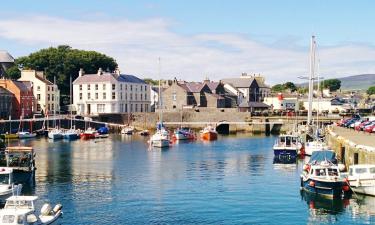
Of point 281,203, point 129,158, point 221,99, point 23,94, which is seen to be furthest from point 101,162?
point 221,99

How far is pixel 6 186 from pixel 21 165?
1046cm

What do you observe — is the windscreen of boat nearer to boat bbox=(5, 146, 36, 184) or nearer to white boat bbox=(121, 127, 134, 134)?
boat bbox=(5, 146, 36, 184)

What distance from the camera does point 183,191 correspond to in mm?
49406

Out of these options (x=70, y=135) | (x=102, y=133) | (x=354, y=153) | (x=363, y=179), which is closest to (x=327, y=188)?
(x=363, y=179)

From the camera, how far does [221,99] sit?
154000 millimetres

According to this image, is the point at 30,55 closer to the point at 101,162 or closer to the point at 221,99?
the point at 221,99

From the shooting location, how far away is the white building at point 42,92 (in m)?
141

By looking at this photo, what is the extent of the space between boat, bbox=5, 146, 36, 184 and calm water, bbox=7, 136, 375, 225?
112 centimetres

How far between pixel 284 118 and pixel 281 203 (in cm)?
8937

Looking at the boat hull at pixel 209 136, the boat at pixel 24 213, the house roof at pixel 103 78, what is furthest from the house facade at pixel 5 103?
the boat at pixel 24 213

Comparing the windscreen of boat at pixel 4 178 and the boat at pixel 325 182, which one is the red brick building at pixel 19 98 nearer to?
the windscreen of boat at pixel 4 178

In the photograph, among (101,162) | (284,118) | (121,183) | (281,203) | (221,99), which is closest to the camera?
(281,203)

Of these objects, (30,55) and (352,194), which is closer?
(352,194)

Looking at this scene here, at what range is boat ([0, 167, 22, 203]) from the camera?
136 feet
